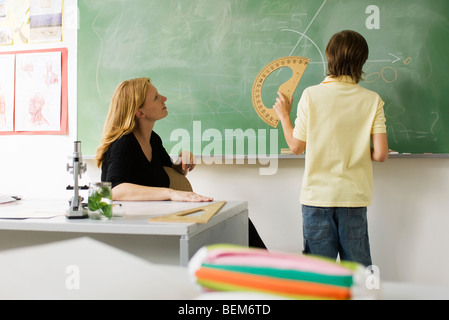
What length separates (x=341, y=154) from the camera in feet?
5.47

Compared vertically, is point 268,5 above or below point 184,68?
above

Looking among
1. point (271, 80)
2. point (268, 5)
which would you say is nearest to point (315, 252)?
point (271, 80)

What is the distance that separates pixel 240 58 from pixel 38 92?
146cm

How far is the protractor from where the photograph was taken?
2428mm

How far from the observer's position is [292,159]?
8.16 ft

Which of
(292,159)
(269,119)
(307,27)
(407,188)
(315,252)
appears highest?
(307,27)

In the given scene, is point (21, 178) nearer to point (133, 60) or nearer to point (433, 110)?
point (133, 60)

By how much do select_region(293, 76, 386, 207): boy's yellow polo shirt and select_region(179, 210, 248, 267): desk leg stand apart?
31 centimetres

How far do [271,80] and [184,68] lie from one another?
0.56 m

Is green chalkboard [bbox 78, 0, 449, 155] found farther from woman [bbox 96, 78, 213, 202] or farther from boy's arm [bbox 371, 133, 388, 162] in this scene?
boy's arm [bbox 371, 133, 388, 162]

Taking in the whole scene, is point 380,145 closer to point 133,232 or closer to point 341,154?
point 341,154

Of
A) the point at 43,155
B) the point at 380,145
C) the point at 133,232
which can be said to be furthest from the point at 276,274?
the point at 43,155

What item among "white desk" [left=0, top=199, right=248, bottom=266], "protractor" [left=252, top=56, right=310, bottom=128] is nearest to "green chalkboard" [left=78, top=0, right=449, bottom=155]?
"protractor" [left=252, top=56, right=310, bottom=128]

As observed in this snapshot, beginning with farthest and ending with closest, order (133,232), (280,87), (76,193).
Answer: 1. (280,87)
2. (76,193)
3. (133,232)
